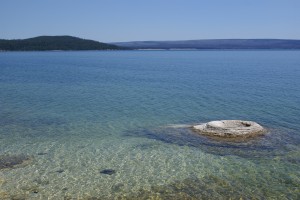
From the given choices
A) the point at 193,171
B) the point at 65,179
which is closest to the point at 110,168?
the point at 65,179

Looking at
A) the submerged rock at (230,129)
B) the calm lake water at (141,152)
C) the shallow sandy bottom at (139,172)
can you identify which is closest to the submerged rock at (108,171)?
the calm lake water at (141,152)

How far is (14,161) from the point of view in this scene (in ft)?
74.7

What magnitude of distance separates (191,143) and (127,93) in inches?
1238

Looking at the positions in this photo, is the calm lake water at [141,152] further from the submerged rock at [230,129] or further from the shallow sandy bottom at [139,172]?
the submerged rock at [230,129]

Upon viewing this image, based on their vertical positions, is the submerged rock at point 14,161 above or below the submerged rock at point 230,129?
above

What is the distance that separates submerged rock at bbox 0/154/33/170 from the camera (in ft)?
72.0

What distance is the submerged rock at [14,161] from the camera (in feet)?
72.0

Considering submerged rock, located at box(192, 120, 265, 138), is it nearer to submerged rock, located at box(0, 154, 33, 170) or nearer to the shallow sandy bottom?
the shallow sandy bottom

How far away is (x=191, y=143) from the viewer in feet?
89.1

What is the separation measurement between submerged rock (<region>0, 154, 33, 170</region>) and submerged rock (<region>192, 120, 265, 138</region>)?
14421 millimetres

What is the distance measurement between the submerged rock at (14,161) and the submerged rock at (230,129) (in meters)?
14.4

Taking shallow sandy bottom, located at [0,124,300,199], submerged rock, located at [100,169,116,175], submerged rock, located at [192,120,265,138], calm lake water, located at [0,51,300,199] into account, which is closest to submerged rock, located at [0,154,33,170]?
calm lake water, located at [0,51,300,199]

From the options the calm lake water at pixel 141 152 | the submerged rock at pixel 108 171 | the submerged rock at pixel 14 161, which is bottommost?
the calm lake water at pixel 141 152

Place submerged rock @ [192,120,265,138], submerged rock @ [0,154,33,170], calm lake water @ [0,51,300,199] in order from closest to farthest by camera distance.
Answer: calm lake water @ [0,51,300,199] < submerged rock @ [0,154,33,170] < submerged rock @ [192,120,265,138]
